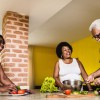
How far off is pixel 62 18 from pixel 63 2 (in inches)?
47.6

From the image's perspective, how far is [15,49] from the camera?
12.3 ft

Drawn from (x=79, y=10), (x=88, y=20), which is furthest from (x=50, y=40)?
(x=79, y=10)

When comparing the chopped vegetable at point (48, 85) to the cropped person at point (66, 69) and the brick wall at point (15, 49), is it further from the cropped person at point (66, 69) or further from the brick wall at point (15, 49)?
the brick wall at point (15, 49)

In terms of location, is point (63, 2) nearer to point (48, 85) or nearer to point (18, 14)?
point (18, 14)

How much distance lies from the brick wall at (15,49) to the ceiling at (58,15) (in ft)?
0.58

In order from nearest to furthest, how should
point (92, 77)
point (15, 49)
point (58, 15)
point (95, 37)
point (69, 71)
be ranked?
point (92, 77) → point (95, 37) → point (69, 71) → point (15, 49) → point (58, 15)

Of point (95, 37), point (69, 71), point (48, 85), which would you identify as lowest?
point (48, 85)

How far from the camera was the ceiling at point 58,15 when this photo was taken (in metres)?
3.52

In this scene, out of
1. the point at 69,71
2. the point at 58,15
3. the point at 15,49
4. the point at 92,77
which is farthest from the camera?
the point at 58,15

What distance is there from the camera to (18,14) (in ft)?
12.8

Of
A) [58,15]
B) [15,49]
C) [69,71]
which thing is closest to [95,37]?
[69,71]

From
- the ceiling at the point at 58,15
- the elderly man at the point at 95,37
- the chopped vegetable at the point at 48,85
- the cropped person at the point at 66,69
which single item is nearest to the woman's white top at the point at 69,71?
the cropped person at the point at 66,69

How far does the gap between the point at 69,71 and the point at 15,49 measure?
1.31 metres

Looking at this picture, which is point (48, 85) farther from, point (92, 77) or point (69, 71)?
point (92, 77)
